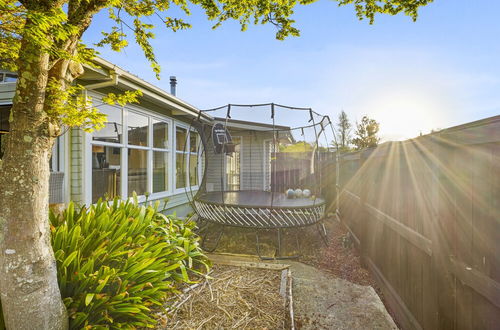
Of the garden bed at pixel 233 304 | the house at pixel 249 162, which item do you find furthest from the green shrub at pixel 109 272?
the house at pixel 249 162

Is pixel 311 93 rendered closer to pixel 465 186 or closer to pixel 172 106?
pixel 172 106

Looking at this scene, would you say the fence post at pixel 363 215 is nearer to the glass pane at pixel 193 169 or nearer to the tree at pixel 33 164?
the tree at pixel 33 164

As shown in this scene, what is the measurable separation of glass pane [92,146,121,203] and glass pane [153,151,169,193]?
0.91 metres

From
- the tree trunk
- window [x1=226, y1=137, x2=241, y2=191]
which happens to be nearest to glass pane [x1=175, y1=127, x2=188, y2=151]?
window [x1=226, y1=137, x2=241, y2=191]

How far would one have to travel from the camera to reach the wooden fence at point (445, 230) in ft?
4.35

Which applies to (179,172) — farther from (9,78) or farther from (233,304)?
(233,304)

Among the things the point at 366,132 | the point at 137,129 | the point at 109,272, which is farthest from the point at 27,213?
the point at 366,132

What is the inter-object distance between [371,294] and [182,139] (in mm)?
6205

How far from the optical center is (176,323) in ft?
5.48

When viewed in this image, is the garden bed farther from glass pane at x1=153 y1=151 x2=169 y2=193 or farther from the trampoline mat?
glass pane at x1=153 y1=151 x2=169 y2=193

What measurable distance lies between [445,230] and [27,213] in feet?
8.70

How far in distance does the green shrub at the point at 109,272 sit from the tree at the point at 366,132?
19687 millimetres

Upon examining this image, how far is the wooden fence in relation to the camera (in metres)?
1.33

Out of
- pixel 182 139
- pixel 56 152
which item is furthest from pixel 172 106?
pixel 56 152
